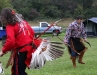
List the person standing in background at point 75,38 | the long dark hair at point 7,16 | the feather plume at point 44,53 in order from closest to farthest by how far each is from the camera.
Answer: the long dark hair at point 7,16
the feather plume at point 44,53
the person standing in background at point 75,38

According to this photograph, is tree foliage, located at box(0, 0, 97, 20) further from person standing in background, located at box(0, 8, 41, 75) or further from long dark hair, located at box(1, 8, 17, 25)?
long dark hair, located at box(1, 8, 17, 25)

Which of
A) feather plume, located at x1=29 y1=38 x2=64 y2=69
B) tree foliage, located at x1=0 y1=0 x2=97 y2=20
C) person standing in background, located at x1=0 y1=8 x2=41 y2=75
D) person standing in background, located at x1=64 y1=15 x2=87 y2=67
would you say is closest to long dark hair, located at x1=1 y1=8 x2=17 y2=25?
person standing in background, located at x1=0 y1=8 x2=41 y2=75

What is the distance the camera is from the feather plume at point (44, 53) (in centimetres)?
560

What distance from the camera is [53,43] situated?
585 cm

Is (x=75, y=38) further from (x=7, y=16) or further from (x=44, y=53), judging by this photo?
(x=7, y=16)

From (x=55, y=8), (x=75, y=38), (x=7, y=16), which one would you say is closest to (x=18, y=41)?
(x=7, y=16)

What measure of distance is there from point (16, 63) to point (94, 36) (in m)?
24.5

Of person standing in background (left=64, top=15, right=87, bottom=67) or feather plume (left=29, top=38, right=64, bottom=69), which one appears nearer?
feather plume (left=29, top=38, right=64, bottom=69)

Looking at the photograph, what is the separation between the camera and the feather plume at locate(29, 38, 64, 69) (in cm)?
560

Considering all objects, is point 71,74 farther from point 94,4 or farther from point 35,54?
point 94,4

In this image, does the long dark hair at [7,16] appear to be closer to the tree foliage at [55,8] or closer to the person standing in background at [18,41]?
the person standing in background at [18,41]

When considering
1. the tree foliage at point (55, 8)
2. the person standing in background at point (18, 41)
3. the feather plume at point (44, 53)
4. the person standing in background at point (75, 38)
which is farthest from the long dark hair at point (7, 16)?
the tree foliage at point (55, 8)

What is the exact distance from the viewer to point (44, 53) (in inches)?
225

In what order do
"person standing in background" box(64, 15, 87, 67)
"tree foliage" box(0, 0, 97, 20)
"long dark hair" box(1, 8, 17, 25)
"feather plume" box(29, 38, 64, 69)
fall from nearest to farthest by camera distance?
1. "long dark hair" box(1, 8, 17, 25)
2. "feather plume" box(29, 38, 64, 69)
3. "person standing in background" box(64, 15, 87, 67)
4. "tree foliage" box(0, 0, 97, 20)
